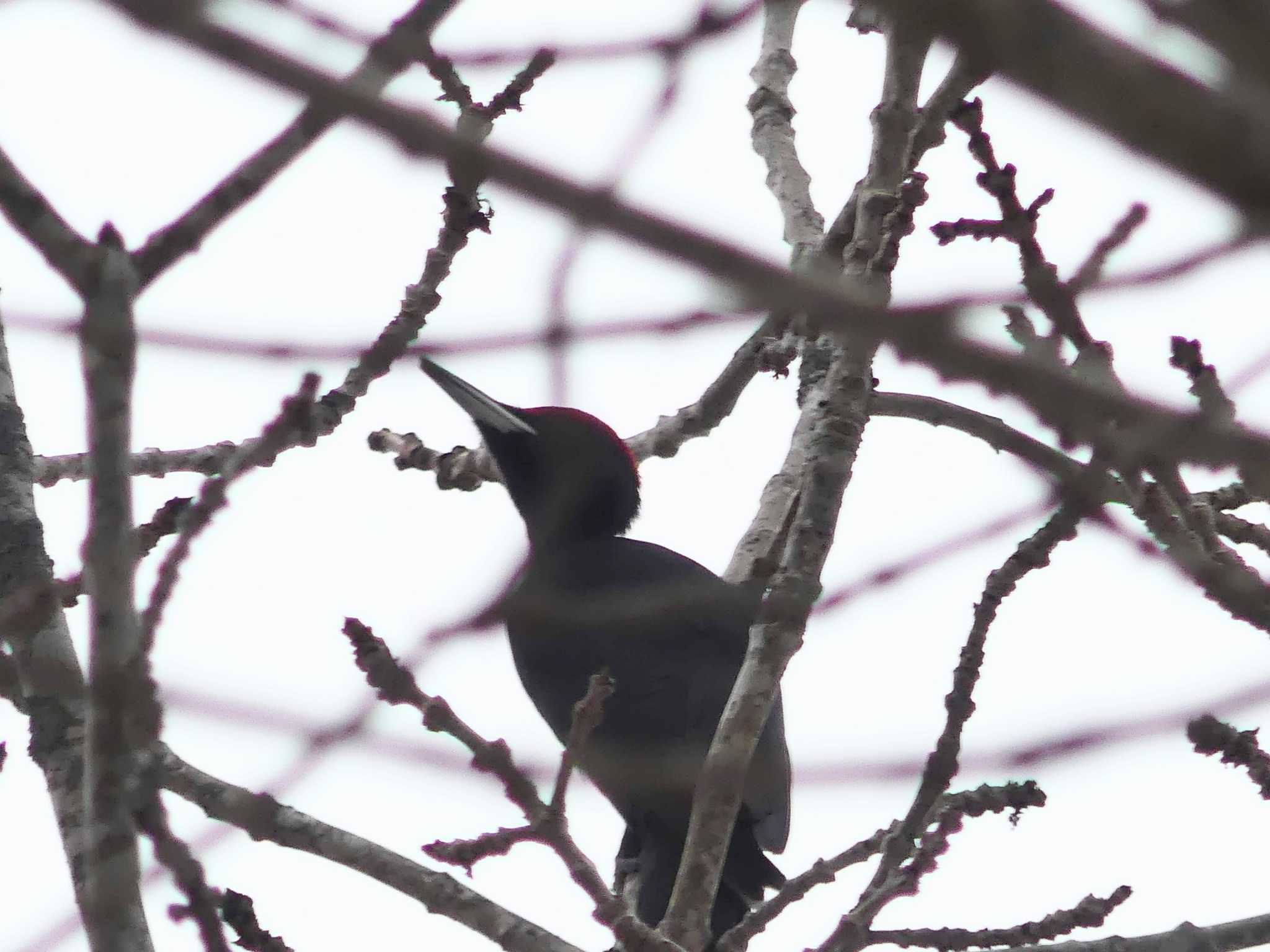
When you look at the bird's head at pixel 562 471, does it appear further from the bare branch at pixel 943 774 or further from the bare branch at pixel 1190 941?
the bare branch at pixel 1190 941

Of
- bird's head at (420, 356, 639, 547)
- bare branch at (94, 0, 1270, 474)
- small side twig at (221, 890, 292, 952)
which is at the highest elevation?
bird's head at (420, 356, 639, 547)

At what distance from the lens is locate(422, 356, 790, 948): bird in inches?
137

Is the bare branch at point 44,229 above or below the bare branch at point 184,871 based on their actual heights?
above

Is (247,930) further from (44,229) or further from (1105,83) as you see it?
(1105,83)

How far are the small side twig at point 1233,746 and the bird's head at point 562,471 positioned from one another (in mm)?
3069

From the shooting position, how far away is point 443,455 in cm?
449

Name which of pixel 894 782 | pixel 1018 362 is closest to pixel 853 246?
pixel 894 782

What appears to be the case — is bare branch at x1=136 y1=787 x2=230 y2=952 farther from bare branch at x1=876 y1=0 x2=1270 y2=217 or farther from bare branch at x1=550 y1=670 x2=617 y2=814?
Answer: bare branch at x1=876 y1=0 x2=1270 y2=217

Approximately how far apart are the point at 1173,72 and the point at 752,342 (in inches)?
136

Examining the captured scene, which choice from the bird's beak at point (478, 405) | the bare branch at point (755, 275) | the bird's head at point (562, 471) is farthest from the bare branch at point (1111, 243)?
the bird's head at point (562, 471)

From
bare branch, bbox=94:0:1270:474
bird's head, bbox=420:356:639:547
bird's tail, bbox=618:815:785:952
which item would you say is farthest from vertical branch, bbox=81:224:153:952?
bird's head, bbox=420:356:639:547

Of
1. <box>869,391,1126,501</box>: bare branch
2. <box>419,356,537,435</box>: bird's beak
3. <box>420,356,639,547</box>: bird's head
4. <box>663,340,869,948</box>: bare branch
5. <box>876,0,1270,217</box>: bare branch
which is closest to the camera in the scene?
<box>876,0,1270,217</box>: bare branch

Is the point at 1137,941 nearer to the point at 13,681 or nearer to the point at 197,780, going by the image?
the point at 197,780

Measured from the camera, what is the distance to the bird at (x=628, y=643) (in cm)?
349
